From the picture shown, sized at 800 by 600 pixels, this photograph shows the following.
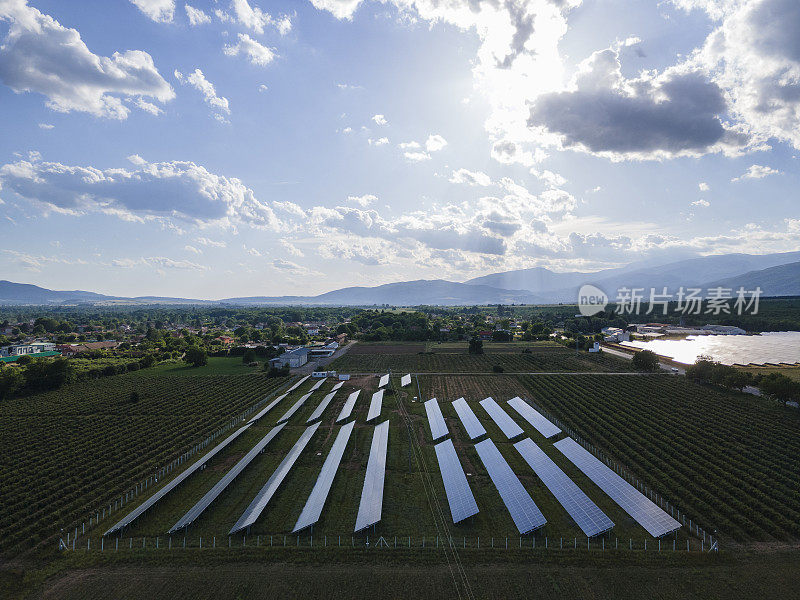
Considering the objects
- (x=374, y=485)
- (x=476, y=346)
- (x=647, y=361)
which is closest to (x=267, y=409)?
(x=374, y=485)

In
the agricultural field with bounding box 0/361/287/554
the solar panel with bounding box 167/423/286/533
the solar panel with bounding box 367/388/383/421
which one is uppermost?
the solar panel with bounding box 367/388/383/421

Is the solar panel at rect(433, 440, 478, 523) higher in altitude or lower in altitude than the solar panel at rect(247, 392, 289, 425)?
higher

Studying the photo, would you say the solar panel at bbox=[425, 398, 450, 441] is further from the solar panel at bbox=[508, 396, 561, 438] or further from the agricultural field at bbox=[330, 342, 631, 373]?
the agricultural field at bbox=[330, 342, 631, 373]

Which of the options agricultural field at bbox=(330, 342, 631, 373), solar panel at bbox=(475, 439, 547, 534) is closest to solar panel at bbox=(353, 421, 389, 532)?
solar panel at bbox=(475, 439, 547, 534)

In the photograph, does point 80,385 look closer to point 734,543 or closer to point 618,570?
point 618,570

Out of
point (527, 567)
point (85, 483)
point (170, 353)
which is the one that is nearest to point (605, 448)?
point (527, 567)

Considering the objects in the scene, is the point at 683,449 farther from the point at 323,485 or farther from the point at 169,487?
the point at 169,487

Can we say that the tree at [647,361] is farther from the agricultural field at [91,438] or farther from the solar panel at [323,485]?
the agricultural field at [91,438]
